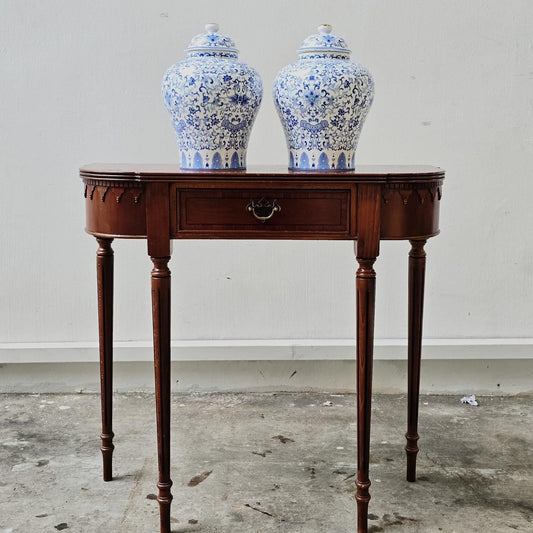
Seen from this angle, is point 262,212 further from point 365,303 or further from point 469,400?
point 469,400

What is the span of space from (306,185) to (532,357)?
1.41m

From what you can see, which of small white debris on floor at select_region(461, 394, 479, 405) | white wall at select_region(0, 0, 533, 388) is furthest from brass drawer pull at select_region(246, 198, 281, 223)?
small white debris on floor at select_region(461, 394, 479, 405)

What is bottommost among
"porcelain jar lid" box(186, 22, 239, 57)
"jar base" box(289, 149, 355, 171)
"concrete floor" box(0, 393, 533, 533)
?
"concrete floor" box(0, 393, 533, 533)

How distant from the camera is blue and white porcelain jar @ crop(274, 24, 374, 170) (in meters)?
1.69

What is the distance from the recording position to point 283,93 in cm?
174

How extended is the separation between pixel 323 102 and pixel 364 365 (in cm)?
57

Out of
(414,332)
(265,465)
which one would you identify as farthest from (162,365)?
(414,332)

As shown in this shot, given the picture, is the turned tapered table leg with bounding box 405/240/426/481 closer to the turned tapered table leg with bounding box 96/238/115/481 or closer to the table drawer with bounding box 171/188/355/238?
the table drawer with bounding box 171/188/355/238

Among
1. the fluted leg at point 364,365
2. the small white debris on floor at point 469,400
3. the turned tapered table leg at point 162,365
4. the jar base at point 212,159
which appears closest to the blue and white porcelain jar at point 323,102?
the jar base at point 212,159

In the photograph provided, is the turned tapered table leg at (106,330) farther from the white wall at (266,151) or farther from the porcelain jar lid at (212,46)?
the white wall at (266,151)

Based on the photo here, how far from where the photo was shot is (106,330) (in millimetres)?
1948

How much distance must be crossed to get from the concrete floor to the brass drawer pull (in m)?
0.71

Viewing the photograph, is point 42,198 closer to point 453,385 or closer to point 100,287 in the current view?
point 100,287

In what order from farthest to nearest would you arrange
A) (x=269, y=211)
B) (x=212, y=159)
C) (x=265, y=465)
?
(x=265, y=465) → (x=212, y=159) → (x=269, y=211)
